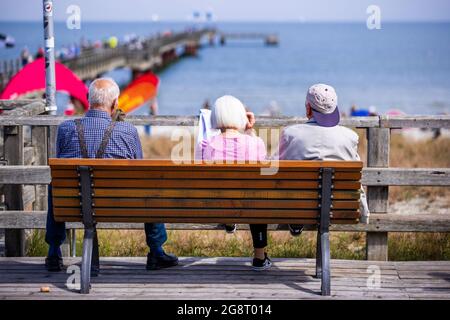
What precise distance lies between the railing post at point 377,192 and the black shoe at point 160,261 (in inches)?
54.6

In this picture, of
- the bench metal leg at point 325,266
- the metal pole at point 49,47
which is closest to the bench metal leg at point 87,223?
the bench metal leg at point 325,266

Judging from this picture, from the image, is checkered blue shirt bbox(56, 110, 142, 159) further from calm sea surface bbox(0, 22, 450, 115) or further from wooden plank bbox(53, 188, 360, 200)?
calm sea surface bbox(0, 22, 450, 115)

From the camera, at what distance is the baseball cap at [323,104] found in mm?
4492

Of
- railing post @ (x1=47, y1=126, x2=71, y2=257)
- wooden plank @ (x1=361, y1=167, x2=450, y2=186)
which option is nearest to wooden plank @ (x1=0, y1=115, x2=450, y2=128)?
railing post @ (x1=47, y1=126, x2=71, y2=257)

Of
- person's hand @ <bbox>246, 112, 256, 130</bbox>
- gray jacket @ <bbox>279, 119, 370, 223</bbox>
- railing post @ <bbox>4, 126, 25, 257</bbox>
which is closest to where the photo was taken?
gray jacket @ <bbox>279, 119, 370, 223</bbox>

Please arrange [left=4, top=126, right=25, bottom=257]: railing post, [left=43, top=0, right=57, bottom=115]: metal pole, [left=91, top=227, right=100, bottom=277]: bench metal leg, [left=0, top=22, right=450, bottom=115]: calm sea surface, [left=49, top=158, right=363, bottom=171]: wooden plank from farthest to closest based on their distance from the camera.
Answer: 1. [left=0, top=22, right=450, bottom=115]: calm sea surface
2. [left=43, top=0, right=57, bottom=115]: metal pole
3. [left=4, top=126, right=25, bottom=257]: railing post
4. [left=91, top=227, right=100, bottom=277]: bench metal leg
5. [left=49, top=158, right=363, bottom=171]: wooden plank

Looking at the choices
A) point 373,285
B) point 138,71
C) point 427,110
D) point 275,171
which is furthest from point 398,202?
point 138,71

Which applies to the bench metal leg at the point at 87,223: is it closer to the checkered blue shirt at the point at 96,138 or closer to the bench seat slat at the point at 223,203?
the bench seat slat at the point at 223,203

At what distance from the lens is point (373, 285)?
466 centimetres

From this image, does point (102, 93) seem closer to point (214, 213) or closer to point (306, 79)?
point (214, 213)

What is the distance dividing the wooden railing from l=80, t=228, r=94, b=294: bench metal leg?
0.78 metres

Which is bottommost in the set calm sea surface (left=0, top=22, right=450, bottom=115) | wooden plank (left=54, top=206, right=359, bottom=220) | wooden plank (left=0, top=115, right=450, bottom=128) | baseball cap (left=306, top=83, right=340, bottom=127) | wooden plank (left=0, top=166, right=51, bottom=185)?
wooden plank (left=54, top=206, right=359, bottom=220)

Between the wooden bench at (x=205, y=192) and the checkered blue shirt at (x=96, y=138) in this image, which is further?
the checkered blue shirt at (x=96, y=138)

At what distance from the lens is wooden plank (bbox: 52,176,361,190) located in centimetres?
428
